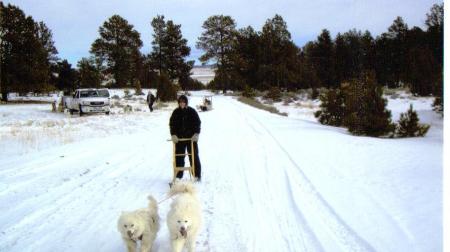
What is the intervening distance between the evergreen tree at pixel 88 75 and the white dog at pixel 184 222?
2252 inches

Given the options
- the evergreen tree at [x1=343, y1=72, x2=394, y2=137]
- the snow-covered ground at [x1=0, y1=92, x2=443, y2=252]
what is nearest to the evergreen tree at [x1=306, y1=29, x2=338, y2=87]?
the evergreen tree at [x1=343, y1=72, x2=394, y2=137]

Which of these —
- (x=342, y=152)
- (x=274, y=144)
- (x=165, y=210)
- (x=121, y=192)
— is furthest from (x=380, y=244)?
(x=274, y=144)

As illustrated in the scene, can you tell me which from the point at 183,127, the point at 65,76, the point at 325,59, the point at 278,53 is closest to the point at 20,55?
the point at 65,76

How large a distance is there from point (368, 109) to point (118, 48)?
53.9 meters

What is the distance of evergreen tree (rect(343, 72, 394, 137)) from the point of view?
1712cm

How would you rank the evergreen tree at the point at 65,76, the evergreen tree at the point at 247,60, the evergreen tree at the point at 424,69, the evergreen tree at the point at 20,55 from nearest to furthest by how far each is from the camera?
the evergreen tree at the point at 424,69 → the evergreen tree at the point at 20,55 → the evergreen tree at the point at 65,76 → the evergreen tree at the point at 247,60

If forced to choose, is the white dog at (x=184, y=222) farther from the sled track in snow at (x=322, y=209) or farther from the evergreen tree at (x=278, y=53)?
the evergreen tree at (x=278, y=53)

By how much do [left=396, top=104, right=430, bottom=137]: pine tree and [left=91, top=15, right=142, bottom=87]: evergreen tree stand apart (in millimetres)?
54818

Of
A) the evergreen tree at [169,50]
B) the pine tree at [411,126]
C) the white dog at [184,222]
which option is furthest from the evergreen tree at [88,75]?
the white dog at [184,222]

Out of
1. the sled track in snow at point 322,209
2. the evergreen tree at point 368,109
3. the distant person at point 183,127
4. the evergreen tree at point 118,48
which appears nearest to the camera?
the sled track in snow at point 322,209

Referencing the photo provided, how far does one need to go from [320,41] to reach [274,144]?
62706 mm

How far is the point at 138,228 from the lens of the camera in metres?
4.81

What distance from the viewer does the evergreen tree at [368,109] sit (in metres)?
17.1

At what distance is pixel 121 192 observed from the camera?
8.12m
